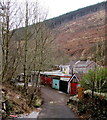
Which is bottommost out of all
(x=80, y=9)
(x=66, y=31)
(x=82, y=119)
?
(x=82, y=119)

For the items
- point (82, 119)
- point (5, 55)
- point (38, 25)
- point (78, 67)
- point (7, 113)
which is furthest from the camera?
point (78, 67)

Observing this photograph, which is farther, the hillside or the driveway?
the hillside

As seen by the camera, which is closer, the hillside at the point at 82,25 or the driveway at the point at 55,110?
the driveway at the point at 55,110

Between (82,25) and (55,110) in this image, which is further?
(82,25)

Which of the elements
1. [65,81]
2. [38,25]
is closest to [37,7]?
[38,25]

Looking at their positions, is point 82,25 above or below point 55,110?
above

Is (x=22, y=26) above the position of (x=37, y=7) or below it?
below

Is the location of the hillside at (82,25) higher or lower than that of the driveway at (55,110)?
higher

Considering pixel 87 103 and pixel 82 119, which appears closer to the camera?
pixel 82 119

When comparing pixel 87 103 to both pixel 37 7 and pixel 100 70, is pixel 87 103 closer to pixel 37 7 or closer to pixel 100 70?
pixel 100 70

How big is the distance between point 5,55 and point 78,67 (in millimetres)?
23027

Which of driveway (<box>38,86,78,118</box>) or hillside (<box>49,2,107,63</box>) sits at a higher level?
hillside (<box>49,2,107,63</box>)

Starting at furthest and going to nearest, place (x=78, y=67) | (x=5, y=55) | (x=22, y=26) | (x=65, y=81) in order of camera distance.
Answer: (x=78, y=67), (x=65, y=81), (x=22, y=26), (x=5, y=55)

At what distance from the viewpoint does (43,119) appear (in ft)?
25.4
